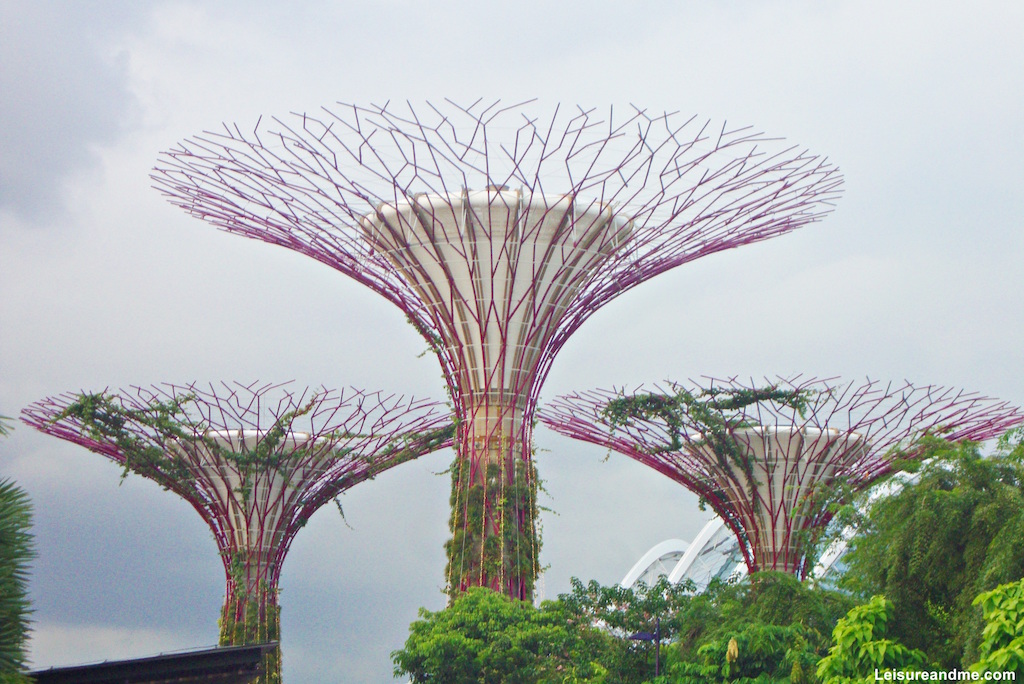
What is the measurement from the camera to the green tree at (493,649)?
19098 mm

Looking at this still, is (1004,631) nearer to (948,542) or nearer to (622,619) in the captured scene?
(948,542)

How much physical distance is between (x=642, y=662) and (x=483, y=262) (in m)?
7.44

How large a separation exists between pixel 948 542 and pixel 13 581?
11.2 m

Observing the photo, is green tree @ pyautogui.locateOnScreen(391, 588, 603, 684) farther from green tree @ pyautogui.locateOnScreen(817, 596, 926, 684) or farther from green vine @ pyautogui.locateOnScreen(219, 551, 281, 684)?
green vine @ pyautogui.locateOnScreen(219, 551, 281, 684)

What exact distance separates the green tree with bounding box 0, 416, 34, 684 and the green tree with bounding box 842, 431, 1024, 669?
33.9ft

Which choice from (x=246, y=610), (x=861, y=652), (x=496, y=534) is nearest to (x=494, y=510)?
(x=496, y=534)

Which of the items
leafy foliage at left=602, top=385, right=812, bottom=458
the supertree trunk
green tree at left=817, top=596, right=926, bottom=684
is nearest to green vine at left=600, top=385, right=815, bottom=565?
leafy foliage at left=602, top=385, right=812, bottom=458

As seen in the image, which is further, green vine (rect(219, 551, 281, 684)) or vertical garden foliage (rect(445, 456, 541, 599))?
green vine (rect(219, 551, 281, 684))

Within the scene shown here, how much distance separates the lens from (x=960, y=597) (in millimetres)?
15789

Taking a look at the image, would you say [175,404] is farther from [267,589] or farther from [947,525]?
[947,525]

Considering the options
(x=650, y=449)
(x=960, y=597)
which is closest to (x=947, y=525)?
(x=960, y=597)

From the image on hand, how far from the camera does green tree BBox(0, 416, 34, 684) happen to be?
1050cm

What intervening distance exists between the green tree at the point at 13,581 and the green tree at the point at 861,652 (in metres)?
7.66

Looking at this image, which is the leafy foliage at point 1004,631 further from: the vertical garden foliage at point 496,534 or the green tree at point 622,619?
the vertical garden foliage at point 496,534
